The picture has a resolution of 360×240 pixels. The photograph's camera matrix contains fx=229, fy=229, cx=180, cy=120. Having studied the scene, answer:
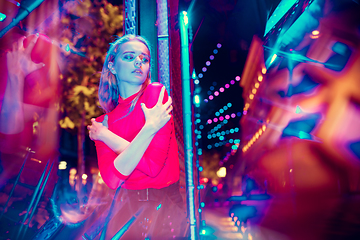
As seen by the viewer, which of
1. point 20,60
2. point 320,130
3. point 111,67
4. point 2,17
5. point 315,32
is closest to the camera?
point 2,17

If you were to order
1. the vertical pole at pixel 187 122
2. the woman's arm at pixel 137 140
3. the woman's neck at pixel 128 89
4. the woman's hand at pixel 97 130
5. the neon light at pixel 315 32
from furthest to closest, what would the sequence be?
the neon light at pixel 315 32, the vertical pole at pixel 187 122, the woman's neck at pixel 128 89, the woman's hand at pixel 97 130, the woman's arm at pixel 137 140

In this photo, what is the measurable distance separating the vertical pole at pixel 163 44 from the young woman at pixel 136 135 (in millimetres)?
192

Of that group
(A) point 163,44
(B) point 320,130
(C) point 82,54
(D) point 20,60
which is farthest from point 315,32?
(D) point 20,60

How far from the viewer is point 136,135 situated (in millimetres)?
1471

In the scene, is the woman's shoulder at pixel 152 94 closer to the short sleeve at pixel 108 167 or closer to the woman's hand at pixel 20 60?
the short sleeve at pixel 108 167

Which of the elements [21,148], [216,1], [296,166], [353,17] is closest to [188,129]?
[21,148]

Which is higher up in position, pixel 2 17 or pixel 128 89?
pixel 2 17

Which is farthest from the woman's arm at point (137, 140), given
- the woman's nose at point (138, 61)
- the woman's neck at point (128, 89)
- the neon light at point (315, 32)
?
the neon light at point (315, 32)

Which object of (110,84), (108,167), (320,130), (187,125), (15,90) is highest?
(320,130)

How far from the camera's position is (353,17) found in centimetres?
697

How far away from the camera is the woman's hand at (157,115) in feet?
4.72

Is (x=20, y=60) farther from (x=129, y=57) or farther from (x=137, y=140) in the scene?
(x=137, y=140)

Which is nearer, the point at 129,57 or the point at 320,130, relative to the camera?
the point at 129,57

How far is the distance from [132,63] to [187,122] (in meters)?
0.94
